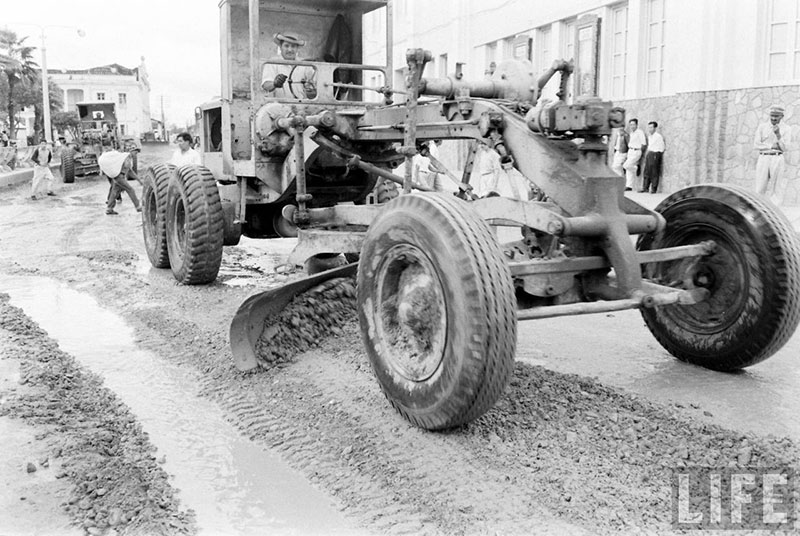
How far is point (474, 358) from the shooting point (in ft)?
13.1

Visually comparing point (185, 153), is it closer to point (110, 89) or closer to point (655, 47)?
point (655, 47)

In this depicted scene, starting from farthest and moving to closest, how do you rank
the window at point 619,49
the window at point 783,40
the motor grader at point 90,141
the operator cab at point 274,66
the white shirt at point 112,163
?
the motor grader at point 90,141
the window at point 619,49
the white shirt at point 112,163
the window at point 783,40
the operator cab at point 274,66

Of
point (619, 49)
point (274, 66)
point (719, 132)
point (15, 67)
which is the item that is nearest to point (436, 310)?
point (274, 66)

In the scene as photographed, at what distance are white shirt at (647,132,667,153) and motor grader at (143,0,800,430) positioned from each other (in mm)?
10031

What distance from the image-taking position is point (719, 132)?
15.0m

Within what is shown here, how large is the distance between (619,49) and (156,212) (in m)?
11.0

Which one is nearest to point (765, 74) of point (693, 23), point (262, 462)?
point (693, 23)

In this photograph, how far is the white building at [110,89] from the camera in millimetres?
81812

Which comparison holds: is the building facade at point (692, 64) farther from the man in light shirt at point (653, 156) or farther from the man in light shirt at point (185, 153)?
the man in light shirt at point (185, 153)

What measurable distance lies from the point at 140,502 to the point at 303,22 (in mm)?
6451

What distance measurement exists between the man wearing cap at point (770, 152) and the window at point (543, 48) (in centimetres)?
690

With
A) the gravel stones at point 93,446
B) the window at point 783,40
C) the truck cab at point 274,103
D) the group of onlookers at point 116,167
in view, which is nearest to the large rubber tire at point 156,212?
the truck cab at point 274,103

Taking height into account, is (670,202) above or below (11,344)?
above

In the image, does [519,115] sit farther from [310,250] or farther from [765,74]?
[765,74]
